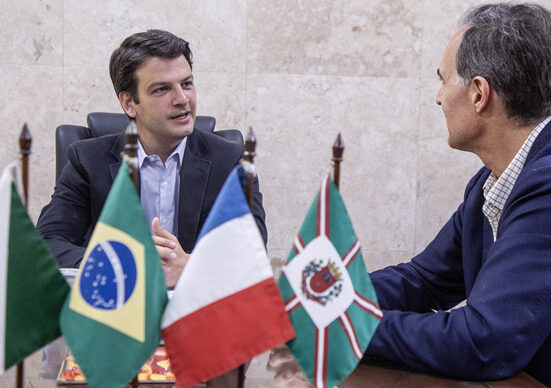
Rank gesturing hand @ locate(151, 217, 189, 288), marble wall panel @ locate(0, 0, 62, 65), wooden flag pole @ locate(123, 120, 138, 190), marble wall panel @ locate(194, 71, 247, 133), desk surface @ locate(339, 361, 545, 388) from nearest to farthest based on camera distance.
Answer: wooden flag pole @ locate(123, 120, 138, 190) < desk surface @ locate(339, 361, 545, 388) < gesturing hand @ locate(151, 217, 189, 288) < marble wall panel @ locate(0, 0, 62, 65) < marble wall panel @ locate(194, 71, 247, 133)

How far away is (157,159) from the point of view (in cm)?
257

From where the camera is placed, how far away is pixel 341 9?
3.51 metres

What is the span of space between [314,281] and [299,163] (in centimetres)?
→ 248

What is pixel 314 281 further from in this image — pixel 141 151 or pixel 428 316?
pixel 141 151

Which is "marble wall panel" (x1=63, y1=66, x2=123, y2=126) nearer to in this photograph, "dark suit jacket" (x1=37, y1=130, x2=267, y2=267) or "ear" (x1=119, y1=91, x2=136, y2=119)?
"ear" (x1=119, y1=91, x2=136, y2=119)

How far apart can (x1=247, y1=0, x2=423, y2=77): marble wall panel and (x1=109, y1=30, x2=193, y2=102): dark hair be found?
0.93 meters

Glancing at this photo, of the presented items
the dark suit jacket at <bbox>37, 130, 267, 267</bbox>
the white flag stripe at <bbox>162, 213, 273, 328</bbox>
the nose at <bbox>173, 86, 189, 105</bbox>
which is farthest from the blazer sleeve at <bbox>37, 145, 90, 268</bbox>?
the white flag stripe at <bbox>162, 213, 273, 328</bbox>

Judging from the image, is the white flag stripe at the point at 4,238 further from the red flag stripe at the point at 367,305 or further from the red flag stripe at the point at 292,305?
the red flag stripe at the point at 367,305

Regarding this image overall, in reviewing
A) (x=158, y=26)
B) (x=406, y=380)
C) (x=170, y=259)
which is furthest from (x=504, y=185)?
(x=158, y=26)

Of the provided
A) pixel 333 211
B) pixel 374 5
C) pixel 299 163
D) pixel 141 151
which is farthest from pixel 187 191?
pixel 374 5

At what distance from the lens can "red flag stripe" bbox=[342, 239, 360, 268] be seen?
1.15 meters

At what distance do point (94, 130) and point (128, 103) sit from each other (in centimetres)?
17

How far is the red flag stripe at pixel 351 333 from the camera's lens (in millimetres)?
1137

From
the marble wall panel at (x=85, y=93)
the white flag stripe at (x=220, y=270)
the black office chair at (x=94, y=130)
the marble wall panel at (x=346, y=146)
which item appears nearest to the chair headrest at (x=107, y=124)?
the black office chair at (x=94, y=130)
